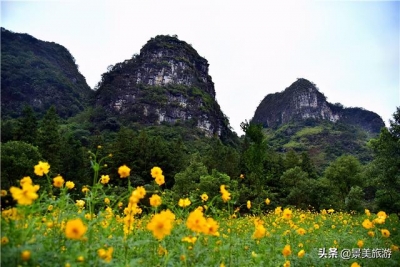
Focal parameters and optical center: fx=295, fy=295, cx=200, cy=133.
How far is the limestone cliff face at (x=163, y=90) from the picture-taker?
2876 inches

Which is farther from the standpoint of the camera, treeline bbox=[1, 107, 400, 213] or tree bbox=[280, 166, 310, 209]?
tree bbox=[280, 166, 310, 209]

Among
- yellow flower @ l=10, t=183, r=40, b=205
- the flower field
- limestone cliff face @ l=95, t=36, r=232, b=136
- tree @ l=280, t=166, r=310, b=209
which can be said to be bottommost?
the flower field

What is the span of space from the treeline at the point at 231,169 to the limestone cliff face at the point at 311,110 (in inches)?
3738

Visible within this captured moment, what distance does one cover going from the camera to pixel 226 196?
7.22 feet

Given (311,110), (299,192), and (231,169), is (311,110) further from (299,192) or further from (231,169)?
(299,192)

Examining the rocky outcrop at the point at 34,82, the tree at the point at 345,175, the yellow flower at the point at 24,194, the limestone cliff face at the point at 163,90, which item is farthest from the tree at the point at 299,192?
the rocky outcrop at the point at 34,82

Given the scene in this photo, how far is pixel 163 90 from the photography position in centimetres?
7900

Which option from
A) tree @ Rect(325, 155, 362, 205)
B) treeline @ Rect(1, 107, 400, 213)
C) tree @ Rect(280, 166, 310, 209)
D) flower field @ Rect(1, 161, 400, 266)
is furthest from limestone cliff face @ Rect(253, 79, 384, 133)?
flower field @ Rect(1, 161, 400, 266)

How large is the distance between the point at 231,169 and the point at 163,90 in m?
58.2

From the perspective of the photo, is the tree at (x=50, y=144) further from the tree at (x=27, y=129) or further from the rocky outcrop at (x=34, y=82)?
the rocky outcrop at (x=34, y=82)

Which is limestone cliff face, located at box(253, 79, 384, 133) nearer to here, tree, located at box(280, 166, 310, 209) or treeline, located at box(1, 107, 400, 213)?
treeline, located at box(1, 107, 400, 213)

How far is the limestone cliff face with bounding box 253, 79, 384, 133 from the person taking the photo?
397ft

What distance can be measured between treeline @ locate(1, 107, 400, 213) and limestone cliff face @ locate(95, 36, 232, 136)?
132ft

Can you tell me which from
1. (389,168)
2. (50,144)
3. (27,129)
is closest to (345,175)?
(389,168)
